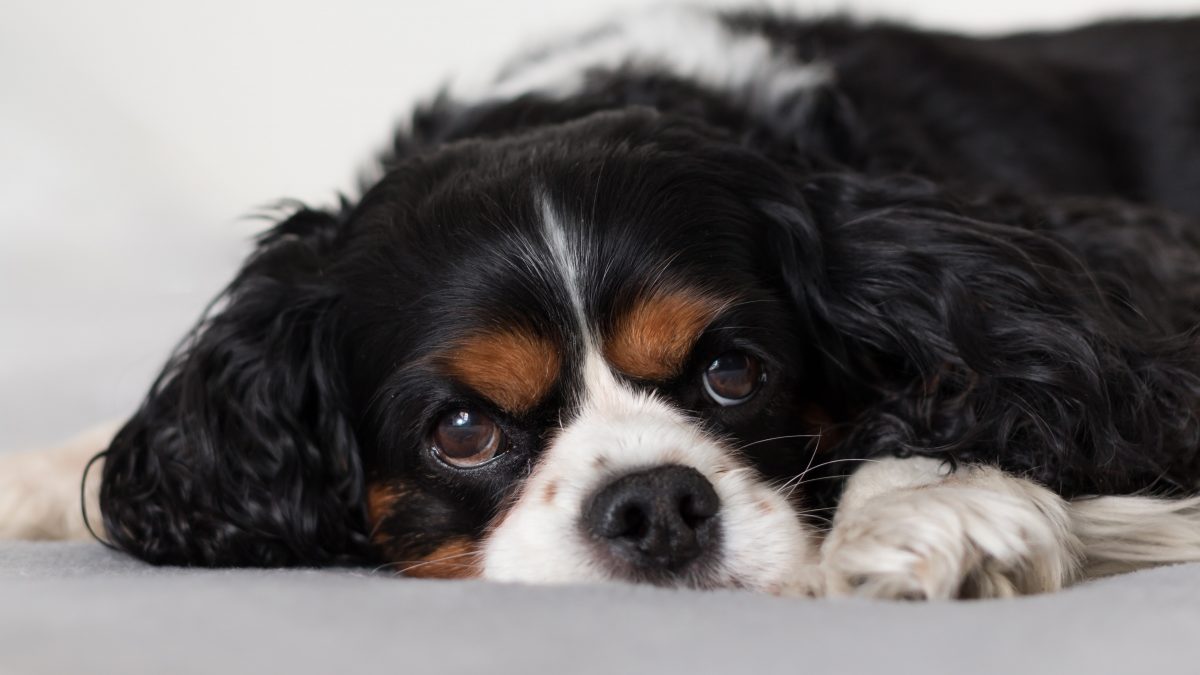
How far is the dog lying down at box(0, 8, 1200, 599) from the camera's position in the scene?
1.75m

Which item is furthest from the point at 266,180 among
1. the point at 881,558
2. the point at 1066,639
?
the point at 1066,639

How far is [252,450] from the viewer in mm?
2146

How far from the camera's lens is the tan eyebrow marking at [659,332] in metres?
1.87

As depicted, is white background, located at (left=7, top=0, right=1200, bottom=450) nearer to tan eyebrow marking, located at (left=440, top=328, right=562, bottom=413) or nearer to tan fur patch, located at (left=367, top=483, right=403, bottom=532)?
tan fur patch, located at (left=367, top=483, right=403, bottom=532)

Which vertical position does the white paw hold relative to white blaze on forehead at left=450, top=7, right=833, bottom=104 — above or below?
below

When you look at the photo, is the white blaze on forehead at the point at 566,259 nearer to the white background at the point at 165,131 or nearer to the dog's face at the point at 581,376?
the dog's face at the point at 581,376

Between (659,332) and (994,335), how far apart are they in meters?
0.54

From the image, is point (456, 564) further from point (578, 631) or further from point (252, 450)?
point (578, 631)

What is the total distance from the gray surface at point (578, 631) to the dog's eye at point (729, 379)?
0.48m

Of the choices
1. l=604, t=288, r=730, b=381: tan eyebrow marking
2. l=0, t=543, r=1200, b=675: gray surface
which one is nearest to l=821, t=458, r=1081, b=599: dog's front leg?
l=0, t=543, r=1200, b=675: gray surface

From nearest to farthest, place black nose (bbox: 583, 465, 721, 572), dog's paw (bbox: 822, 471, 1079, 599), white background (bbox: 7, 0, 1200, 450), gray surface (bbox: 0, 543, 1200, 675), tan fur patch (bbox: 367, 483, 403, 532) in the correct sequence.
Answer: gray surface (bbox: 0, 543, 1200, 675)
dog's paw (bbox: 822, 471, 1079, 599)
black nose (bbox: 583, 465, 721, 572)
tan fur patch (bbox: 367, 483, 403, 532)
white background (bbox: 7, 0, 1200, 450)

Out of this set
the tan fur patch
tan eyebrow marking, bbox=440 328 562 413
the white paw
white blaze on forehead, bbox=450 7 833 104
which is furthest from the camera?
white blaze on forehead, bbox=450 7 833 104

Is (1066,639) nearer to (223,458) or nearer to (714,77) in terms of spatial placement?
(223,458)

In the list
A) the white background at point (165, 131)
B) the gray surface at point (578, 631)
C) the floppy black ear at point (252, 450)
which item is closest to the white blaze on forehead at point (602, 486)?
the gray surface at point (578, 631)
